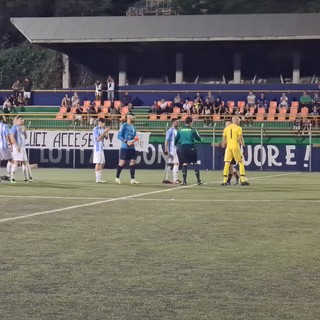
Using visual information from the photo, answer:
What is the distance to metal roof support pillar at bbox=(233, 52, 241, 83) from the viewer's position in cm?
5484

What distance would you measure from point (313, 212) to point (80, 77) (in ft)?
141

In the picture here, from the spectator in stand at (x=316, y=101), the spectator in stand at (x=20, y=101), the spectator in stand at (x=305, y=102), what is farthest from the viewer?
the spectator in stand at (x=20, y=101)

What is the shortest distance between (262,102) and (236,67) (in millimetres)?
7018

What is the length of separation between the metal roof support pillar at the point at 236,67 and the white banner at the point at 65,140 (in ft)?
41.2

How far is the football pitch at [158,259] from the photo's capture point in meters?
8.34

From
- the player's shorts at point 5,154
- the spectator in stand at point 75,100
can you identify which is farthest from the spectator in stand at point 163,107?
the player's shorts at point 5,154

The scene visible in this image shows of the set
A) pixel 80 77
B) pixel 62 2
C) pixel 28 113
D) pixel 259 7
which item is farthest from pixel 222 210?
pixel 62 2

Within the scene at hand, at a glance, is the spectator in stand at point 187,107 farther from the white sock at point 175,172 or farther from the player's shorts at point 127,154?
→ the player's shorts at point 127,154

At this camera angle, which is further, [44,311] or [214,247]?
[214,247]

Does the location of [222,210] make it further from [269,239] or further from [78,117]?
[78,117]

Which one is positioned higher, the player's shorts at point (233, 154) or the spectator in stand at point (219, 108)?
the spectator in stand at point (219, 108)

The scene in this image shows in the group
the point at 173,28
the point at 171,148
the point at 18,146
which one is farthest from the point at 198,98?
the point at 18,146

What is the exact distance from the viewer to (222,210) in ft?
58.6

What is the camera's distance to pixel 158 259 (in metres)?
11.2
